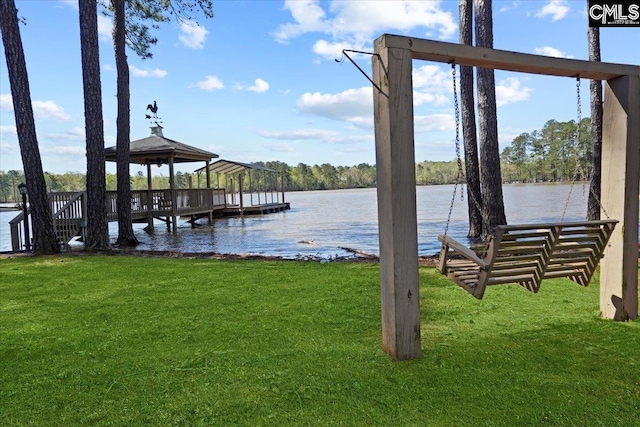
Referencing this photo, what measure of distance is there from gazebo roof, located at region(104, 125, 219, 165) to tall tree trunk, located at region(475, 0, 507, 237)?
11.8 m

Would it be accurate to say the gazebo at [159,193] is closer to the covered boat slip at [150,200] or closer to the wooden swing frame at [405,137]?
the covered boat slip at [150,200]

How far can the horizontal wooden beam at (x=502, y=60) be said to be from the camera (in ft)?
8.82

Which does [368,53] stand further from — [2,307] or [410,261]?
[2,307]

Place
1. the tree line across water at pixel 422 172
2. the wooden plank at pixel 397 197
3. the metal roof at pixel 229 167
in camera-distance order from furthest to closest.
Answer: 1. the tree line across water at pixel 422 172
2. the metal roof at pixel 229 167
3. the wooden plank at pixel 397 197

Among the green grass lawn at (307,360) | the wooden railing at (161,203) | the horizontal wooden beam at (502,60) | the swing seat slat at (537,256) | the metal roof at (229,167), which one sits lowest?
the green grass lawn at (307,360)

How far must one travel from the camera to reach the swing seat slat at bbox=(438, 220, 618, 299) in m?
2.92

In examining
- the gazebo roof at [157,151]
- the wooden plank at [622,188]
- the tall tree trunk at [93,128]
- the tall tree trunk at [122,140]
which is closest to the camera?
the wooden plank at [622,188]

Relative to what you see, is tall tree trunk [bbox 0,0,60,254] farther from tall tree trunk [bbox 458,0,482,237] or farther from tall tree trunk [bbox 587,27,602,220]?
tall tree trunk [bbox 587,27,602,220]

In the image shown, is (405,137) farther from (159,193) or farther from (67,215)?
(159,193)

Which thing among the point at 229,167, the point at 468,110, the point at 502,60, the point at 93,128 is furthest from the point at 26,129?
the point at 229,167

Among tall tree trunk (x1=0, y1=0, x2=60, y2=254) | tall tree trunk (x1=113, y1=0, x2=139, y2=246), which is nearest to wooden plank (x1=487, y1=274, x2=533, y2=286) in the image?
tall tree trunk (x1=0, y1=0, x2=60, y2=254)

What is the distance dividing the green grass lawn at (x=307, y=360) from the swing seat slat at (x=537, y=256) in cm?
45

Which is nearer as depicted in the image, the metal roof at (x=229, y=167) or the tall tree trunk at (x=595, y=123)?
the tall tree trunk at (x=595, y=123)

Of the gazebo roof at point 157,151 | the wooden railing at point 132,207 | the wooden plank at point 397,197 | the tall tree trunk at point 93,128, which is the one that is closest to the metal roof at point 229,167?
the wooden railing at point 132,207
